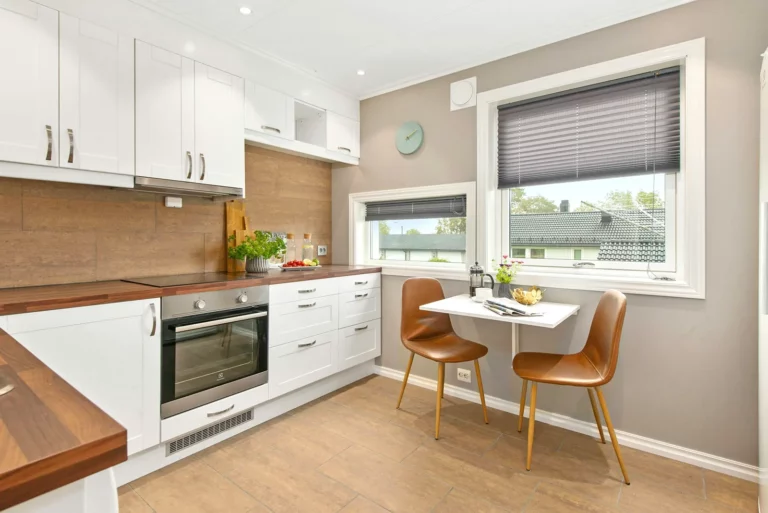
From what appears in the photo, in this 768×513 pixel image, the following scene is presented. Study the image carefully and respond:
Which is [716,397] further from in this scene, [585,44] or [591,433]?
[585,44]

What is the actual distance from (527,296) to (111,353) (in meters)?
2.30

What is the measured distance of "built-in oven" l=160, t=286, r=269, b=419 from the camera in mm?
2113

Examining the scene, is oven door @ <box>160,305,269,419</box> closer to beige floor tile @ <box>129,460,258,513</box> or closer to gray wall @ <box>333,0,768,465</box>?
beige floor tile @ <box>129,460,258,513</box>

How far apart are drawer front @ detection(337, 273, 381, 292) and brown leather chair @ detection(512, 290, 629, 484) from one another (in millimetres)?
1408

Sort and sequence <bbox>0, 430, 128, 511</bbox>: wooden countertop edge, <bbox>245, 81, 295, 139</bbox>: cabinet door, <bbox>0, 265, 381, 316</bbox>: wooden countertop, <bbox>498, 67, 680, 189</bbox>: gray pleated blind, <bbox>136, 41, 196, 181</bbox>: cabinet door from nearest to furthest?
1. <bbox>0, 430, 128, 511</bbox>: wooden countertop edge
2. <bbox>0, 265, 381, 316</bbox>: wooden countertop
3. <bbox>136, 41, 196, 181</bbox>: cabinet door
4. <bbox>498, 67, 680, 189</bbox>: gray pleated blind
5. <bbox>245, 81, 295, 139</bbox>: cabinet door

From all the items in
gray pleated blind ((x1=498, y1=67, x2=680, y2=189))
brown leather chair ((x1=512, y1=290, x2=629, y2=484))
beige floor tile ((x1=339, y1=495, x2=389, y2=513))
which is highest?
gray pleated blind ((x1=498, y1=67, x2=680, y2=189))

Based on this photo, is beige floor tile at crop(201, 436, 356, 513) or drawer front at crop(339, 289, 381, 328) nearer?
beige floor tile at crop(201, 436, 356, 513)

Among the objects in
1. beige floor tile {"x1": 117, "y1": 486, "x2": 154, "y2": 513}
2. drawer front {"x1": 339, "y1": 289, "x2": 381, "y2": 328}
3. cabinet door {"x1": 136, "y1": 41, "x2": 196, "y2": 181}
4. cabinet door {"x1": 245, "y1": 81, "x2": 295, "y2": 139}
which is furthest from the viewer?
drawer front {"x1": 339, "y1": 289, "x2": 381, "y2": 328}

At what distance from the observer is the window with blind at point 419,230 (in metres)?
3.30

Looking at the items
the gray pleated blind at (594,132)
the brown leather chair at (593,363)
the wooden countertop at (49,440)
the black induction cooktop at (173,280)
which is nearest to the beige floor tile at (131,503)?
the black induction cooktop at (173,280)

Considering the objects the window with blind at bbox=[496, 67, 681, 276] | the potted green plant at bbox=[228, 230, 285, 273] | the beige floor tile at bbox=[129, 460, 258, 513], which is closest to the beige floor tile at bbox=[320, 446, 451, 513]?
the beige floor tile at bbox=[129, 460, 258, 513]

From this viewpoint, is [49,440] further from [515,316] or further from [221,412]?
[515,316]

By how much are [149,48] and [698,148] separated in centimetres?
313

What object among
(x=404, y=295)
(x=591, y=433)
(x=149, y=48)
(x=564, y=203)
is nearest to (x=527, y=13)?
(x=564, y=203)
